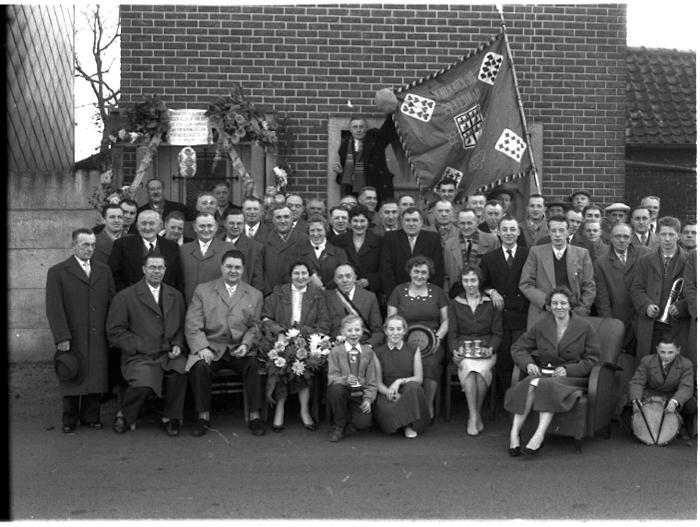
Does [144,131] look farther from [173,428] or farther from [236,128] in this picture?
[173,428]

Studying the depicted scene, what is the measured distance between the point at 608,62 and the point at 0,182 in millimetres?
7219

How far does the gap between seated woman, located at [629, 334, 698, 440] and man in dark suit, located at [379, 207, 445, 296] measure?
2.04 metres

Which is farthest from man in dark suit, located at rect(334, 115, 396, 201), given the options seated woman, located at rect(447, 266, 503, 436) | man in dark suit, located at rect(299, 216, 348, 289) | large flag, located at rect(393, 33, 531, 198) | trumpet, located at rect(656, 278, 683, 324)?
trumpet, located at rect(656, 278, 683, 324)

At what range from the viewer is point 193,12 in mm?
11039

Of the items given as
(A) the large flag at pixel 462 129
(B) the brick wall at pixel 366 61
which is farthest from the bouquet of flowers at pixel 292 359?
(B) the brick wall at pixel 366 61

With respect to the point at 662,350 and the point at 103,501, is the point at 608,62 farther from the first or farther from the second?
the point at 103,501

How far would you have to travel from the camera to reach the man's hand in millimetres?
8109

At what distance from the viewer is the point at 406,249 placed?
8805mm

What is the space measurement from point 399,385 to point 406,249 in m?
1.45

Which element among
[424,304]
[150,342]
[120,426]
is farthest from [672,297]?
[120,426]

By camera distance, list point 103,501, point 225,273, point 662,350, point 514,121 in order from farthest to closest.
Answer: point 514,121, point 225,273, point 662,350, point 103,501

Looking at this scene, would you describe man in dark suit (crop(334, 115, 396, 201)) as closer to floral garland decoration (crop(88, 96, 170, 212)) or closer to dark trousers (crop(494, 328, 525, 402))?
floral garland decoration (crop(88, 96, 170, 212))

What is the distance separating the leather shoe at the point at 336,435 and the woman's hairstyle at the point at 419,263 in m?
1.60

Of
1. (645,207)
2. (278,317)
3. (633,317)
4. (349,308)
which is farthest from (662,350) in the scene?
(278,317)
